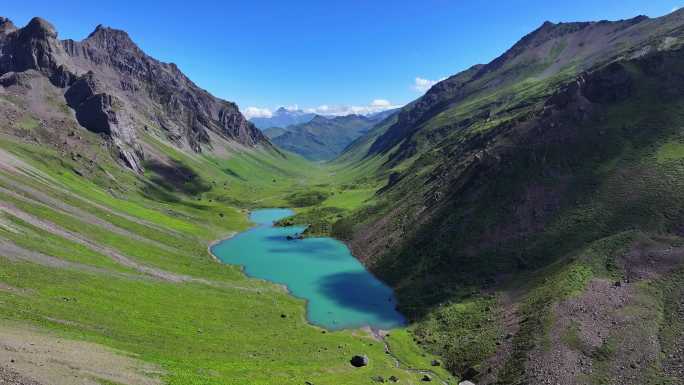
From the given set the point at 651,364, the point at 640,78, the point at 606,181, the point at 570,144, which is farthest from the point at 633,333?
the point at 640,78

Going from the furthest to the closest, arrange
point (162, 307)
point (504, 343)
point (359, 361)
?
1. point (162, 307)
2. point (504, 343)
3. point (359, 361)

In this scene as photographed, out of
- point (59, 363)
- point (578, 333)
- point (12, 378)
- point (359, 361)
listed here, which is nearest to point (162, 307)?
point (59, 363)

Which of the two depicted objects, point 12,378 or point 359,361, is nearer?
point 12,378

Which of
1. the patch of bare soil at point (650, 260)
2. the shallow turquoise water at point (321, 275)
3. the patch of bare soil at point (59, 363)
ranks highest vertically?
the patch of bare soil at point (59, 363)

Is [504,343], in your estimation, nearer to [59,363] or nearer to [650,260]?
[650,260]

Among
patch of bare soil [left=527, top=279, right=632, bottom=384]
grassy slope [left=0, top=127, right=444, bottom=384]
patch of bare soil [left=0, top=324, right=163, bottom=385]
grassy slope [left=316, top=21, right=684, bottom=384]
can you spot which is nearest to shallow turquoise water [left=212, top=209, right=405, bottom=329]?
grassy slope [left=0, top=127, right=444, bottom=384]

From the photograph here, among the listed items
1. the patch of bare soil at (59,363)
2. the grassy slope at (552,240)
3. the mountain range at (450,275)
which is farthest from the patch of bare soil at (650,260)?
the patch of bare soil at (59,363)

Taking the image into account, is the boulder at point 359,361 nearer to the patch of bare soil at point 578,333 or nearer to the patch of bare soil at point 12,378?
the patch of bare soil at point 578,333

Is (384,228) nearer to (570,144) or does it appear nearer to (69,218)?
(570,144)
